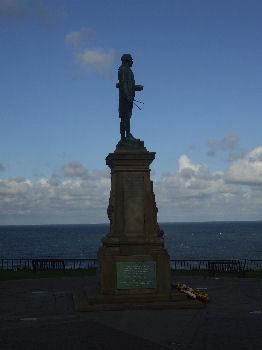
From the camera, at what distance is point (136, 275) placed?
46.9 ft

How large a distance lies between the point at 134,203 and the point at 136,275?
229cm

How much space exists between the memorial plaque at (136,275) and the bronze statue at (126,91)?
4318mm

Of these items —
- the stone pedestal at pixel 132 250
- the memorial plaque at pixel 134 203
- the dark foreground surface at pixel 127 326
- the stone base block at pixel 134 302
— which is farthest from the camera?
the memorial plaque at pixel 134 203

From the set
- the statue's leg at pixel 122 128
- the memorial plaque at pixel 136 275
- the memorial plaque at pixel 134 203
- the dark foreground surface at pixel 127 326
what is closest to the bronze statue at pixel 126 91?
the statue's leg at pixel 122 128

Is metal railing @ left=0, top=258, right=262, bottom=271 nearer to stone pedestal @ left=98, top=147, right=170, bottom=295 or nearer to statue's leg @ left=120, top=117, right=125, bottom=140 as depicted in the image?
stone pedestal @ left=98, top=147, right=170, bottom=295

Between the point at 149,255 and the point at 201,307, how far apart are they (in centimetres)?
221

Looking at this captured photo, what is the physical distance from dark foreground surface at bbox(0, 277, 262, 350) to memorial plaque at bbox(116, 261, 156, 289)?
98 centimetres

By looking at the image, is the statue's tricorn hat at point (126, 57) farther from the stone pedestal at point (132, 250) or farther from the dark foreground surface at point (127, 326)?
the dark foreground surface at point (127, 326)

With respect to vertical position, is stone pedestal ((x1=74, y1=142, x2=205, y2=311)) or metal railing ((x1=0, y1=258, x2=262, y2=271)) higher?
stone pedestal ((x1=74, y1=142, x2=205, y2=311))

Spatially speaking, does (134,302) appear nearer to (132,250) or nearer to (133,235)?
(132,250)

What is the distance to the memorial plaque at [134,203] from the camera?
14895mm

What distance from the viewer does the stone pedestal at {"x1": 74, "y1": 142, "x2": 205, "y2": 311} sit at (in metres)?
14.1

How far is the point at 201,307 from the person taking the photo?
46.3ft

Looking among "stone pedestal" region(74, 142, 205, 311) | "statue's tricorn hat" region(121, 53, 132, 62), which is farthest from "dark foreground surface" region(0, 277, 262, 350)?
"statue's tricorn hat" region(121, 53, 132, 62)
